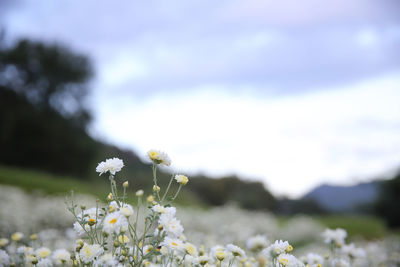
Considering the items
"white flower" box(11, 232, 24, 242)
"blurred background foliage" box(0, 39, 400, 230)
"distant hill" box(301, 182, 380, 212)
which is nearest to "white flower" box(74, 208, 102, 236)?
"white flower" box(11, 232, 24, 242)

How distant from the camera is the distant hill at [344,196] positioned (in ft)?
69.0

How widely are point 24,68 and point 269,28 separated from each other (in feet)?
66.8

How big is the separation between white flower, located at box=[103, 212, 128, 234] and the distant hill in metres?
21.1

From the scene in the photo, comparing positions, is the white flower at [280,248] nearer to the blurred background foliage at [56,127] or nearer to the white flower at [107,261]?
the white flower at [107,261]

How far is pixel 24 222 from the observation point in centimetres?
680

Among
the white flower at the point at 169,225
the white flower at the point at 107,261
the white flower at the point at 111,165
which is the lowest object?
the white flower at the point at 107,261

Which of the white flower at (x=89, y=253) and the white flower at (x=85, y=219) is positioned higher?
the white flower at (x=85, y=219)

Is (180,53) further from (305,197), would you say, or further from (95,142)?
(305,197)

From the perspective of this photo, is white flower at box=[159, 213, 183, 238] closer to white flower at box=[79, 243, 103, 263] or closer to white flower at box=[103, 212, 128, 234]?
white flower at box=[103, 212, 128, 234]

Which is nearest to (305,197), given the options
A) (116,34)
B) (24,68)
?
(116,34)

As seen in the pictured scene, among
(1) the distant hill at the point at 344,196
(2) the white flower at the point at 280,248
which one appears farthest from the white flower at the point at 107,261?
(1) the distant hill at the point at 344,196

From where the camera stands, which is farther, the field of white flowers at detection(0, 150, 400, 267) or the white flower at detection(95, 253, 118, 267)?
the field of white flowers at detection(0, 150, 400, 267)

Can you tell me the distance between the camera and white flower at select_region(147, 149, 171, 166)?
1.95m

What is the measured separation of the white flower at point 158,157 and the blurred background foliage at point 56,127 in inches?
670
